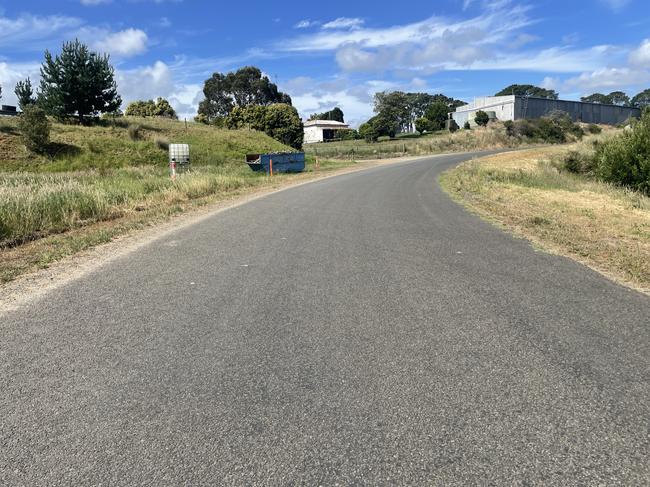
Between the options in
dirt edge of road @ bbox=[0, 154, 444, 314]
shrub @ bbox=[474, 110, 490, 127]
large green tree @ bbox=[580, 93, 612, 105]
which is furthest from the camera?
large green tree @ bbox=[580, 93, 612, 105]

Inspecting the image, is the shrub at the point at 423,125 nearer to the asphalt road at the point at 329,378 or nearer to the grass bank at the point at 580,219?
the grass bank at the point at 580,219

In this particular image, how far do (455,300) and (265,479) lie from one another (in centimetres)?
342

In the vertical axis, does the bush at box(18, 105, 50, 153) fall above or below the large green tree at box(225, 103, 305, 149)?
below

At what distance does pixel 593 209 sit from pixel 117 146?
100 ft

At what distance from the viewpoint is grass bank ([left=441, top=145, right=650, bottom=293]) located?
23.8ft

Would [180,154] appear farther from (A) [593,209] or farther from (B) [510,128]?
(B) [510,128]

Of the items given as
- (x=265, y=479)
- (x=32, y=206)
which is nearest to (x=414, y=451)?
(x=265, y=479)

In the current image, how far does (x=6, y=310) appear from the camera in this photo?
5176 mm

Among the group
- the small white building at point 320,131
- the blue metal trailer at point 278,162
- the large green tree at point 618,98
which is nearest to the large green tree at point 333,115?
the small white building at point 320,131

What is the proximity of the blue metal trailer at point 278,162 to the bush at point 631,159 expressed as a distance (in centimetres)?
1825

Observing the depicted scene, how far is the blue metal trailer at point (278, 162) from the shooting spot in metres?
30.5

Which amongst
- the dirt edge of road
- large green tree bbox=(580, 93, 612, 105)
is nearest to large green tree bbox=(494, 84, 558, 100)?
large green tree bbox=(580, 93, 612, 105)

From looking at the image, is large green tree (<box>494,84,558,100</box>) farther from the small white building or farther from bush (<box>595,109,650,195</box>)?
bush (<box>595,109,650,195</box>)

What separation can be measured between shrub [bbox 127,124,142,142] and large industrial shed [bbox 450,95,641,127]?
72924 mm
